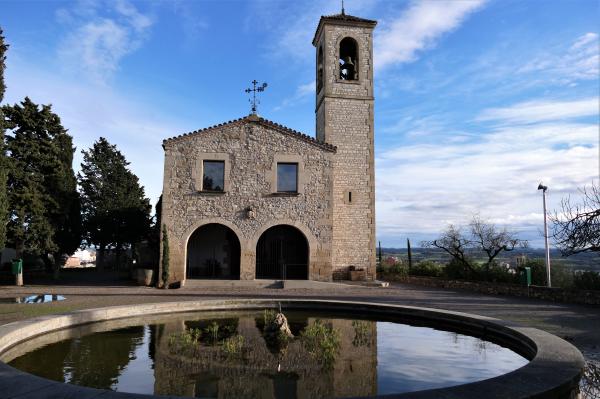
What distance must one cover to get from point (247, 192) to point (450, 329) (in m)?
12.2

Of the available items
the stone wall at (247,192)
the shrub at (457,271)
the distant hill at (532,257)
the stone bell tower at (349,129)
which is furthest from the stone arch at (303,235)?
the distant hill at (532,257)

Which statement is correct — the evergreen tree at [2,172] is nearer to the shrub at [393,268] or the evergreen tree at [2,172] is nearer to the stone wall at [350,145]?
the stone wall at [350,145]

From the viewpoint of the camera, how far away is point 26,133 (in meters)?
19.9

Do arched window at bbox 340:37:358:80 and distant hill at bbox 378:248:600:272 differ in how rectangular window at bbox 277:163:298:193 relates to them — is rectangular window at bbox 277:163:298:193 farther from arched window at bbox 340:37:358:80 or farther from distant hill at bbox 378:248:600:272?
distant hill at bbox 378:248:600:272

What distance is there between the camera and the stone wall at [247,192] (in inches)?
747

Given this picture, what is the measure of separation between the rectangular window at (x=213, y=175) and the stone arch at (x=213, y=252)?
262 cm

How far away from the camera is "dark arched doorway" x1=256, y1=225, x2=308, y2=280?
20641 mm

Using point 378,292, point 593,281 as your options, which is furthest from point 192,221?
point 593,281

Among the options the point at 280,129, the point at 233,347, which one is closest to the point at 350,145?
the point at 280,129

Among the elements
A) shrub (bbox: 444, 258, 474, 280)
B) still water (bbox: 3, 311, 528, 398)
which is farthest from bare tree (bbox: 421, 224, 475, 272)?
still water (bbox: 3, 311, 528, 398)

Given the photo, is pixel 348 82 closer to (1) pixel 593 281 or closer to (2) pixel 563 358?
(1) pixel 593 281

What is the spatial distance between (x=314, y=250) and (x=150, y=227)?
14958mm

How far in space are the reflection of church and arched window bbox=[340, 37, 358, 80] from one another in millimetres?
18267

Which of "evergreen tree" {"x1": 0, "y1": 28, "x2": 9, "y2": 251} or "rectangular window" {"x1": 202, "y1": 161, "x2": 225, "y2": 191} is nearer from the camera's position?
"evergreen tree" {"x1": 0, "y1": 28, "x2": 9, "y2": 251}
